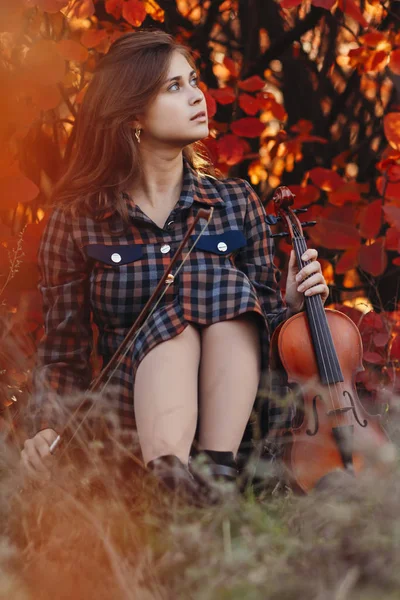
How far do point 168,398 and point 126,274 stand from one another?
45cm

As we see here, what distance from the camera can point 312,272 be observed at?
2158 mm

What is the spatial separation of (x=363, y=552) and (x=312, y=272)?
3.48 feet

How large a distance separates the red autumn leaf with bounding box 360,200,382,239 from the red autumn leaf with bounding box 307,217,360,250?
59 mm

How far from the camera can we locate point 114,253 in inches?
88.6

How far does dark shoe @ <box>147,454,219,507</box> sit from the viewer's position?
1646mm

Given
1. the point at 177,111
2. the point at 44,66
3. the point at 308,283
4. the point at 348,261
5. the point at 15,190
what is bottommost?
the point at 348,261

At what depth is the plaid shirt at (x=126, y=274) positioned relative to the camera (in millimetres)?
2156

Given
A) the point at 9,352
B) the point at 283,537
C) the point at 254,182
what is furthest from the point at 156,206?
the point at 254,182

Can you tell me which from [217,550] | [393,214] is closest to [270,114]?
[393,214]

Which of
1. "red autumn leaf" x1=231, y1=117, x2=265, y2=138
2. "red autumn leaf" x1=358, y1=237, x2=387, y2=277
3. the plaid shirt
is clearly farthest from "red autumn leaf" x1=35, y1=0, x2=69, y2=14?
"red autumn leaf" x1=358, y1=237, x2=387, y2=277

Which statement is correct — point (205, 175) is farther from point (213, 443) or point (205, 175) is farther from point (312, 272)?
point (213, 443)

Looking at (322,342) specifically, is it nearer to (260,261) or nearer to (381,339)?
(260,261)

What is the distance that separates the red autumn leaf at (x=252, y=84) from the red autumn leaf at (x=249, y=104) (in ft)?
0.12

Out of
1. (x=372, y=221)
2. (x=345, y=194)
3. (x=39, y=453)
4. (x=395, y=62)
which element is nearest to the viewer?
(x=39, y=453)
